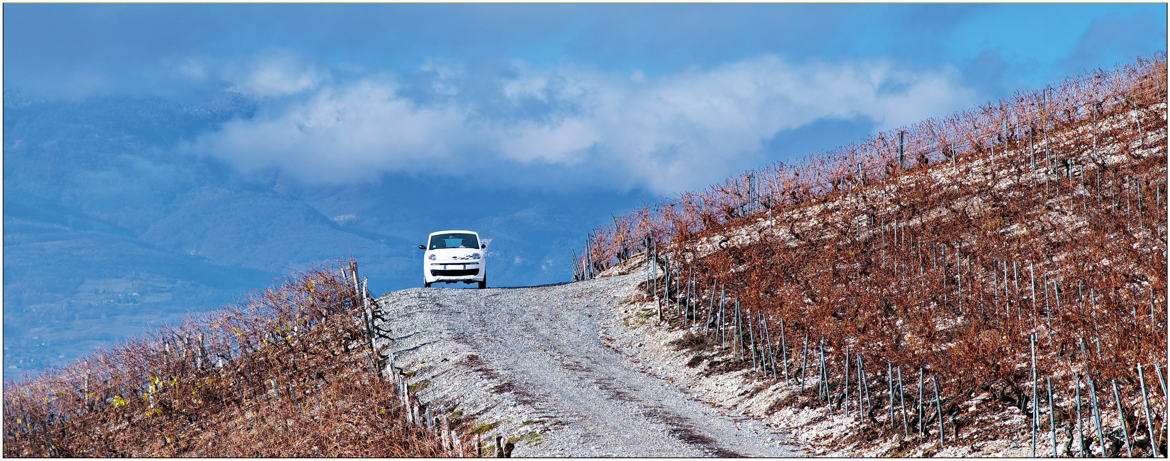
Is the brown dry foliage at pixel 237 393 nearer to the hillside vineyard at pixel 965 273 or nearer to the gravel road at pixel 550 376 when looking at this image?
the gravel road at pixel 550 376

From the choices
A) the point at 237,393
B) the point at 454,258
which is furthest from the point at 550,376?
the point at 454,258

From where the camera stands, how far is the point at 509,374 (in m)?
25.2

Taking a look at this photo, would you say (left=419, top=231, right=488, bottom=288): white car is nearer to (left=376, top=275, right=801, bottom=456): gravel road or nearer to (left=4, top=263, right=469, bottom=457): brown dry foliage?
(left=376, top=275, right=801, bottom=456): gravel road

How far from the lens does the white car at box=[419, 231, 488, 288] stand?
38.9 m

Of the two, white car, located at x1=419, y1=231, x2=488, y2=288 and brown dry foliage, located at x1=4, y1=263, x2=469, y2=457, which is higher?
white car, located at x1=419, y1=231, x2=488, y2=288

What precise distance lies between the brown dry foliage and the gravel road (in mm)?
1499

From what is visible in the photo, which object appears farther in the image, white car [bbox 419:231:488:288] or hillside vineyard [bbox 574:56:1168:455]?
white car [bbox 419:231:488:288]

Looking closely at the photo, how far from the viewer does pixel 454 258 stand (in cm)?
3891

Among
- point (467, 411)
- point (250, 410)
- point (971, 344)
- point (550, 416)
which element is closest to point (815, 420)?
point (971, 344)

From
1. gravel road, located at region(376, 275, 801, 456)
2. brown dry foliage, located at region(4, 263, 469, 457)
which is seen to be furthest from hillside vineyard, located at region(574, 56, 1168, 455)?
brown dry foliage, located at region(4, 263, 469, 457)

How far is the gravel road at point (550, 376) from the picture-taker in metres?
18.8

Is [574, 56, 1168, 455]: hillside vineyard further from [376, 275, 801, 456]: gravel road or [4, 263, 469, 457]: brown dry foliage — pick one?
[4, 263, 469, 457]: brown dry foliage

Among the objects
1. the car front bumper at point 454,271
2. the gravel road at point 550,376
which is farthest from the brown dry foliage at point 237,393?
the car front bumper at point 454,271

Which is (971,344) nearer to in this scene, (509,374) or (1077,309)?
(1077,309)
